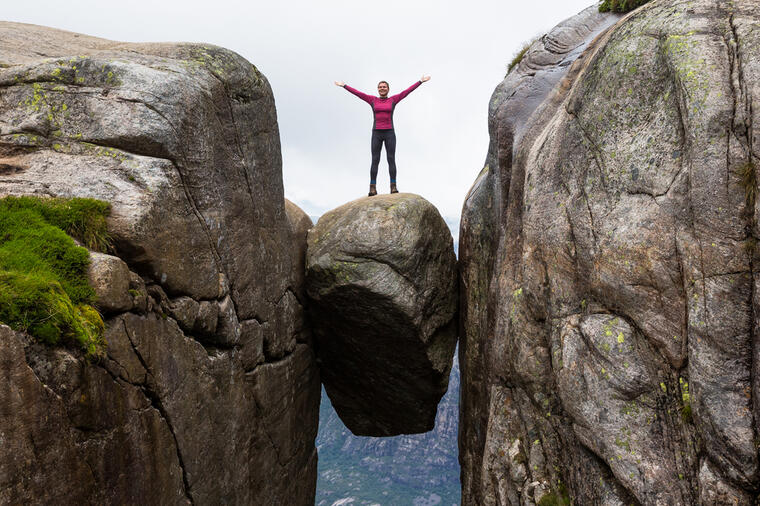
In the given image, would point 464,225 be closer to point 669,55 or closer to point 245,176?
point 245,176

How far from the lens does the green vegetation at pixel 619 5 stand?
58.7ft

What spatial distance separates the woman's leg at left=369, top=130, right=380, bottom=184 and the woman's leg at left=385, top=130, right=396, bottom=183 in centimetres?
23

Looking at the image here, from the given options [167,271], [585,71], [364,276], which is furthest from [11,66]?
[585,71]

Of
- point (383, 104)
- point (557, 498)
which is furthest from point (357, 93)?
point (557, 498)

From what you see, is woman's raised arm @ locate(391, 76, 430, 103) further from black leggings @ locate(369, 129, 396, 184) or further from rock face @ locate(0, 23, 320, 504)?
rock face @ locate(0, 23, 320, 504)

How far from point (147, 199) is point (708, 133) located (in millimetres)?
12013

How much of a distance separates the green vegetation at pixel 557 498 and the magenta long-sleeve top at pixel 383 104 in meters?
15.7

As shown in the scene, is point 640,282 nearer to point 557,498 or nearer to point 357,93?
point 557,498

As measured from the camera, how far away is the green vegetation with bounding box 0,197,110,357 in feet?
26.5

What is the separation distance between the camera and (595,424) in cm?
1096

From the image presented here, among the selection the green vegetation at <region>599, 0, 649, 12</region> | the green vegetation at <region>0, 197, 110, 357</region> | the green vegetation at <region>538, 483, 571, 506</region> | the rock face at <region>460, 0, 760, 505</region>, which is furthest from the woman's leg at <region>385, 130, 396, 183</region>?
the green vegetation at <region>538, 483, 571, 506</region>

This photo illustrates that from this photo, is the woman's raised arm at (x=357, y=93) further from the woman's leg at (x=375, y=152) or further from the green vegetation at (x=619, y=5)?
the green vegetation at (x=619, y=5)

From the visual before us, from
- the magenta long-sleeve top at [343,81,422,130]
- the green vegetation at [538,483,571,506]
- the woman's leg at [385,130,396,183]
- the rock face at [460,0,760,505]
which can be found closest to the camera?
the rock face at [460,0,760,505]

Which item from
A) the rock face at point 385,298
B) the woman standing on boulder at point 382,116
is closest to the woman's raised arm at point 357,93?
the woman standing on boulder at point 382,116
